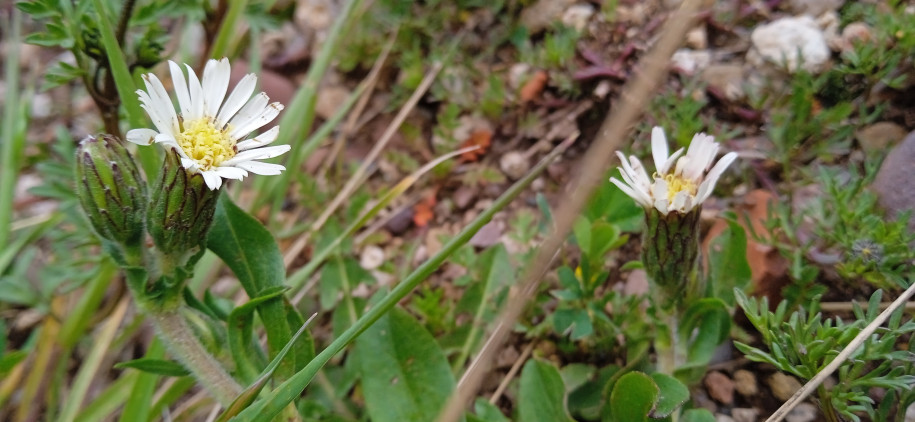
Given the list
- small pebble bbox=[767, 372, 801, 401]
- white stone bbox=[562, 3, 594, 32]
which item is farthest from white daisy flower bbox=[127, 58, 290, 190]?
white stone bbox=[562, 3, 594, 32]

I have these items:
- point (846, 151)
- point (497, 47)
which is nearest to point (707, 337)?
point (846, 151)

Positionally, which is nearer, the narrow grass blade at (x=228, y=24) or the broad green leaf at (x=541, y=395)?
the broad green leaf at (x=541, y=395)

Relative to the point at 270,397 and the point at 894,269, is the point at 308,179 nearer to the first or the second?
the point at 270,397

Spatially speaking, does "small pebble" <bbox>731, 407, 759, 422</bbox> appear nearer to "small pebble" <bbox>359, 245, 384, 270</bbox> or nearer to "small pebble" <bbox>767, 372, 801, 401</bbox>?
"small pebble" <bbox>767, 372, 801, 401</bbox>

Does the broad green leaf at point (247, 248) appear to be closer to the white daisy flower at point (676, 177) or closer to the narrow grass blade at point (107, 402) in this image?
the narrow grass blade at point (107, 402)

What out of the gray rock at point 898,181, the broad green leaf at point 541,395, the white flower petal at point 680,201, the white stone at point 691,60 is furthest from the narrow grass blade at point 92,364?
the gray rock at point 898,181

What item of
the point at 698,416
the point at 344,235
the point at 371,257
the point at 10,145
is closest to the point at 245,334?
the point at 344,235
